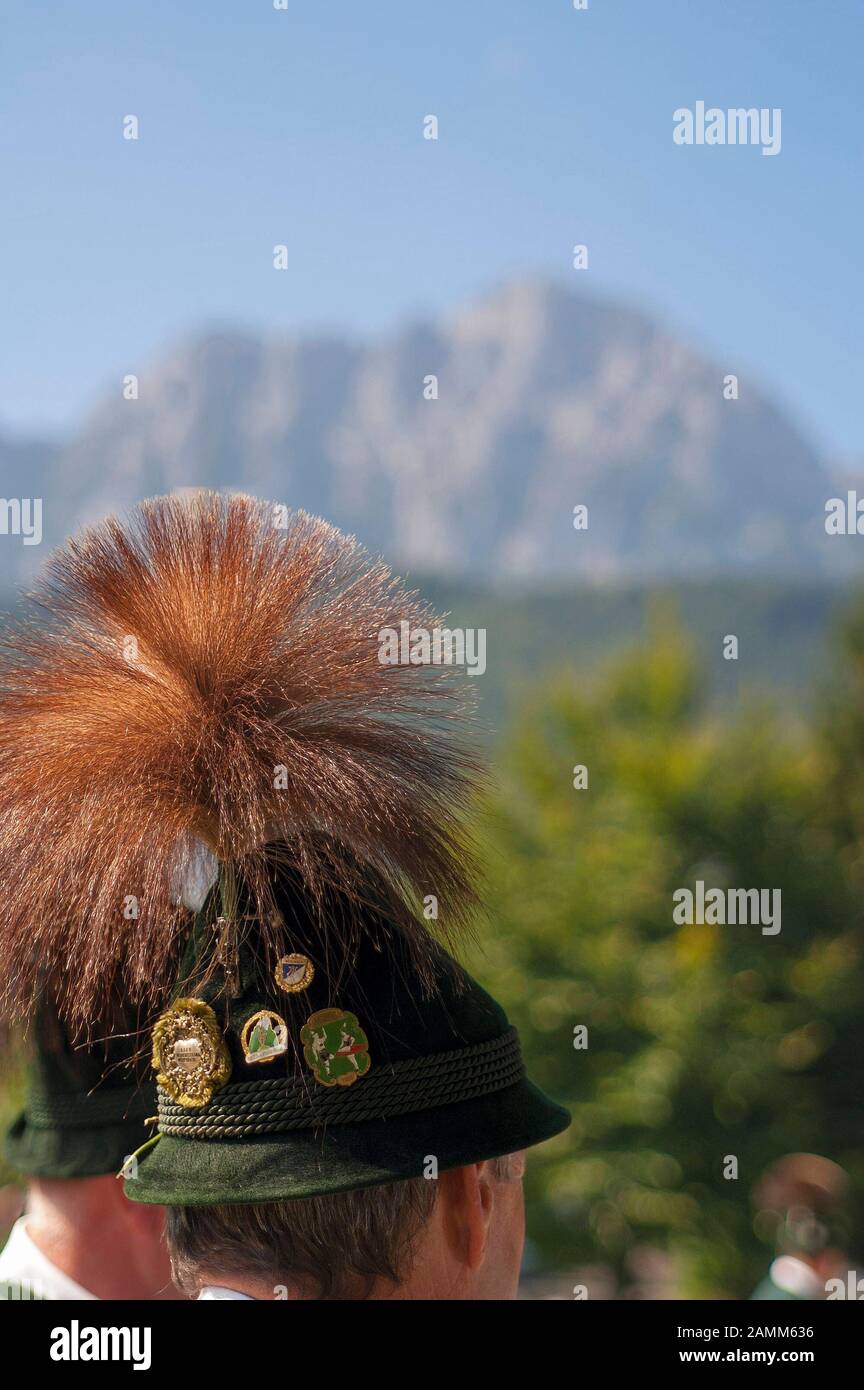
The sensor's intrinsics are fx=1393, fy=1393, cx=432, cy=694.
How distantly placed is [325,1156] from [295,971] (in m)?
0.28

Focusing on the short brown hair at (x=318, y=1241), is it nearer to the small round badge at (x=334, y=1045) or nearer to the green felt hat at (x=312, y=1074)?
the green felt hat at (x=312, y=1074)

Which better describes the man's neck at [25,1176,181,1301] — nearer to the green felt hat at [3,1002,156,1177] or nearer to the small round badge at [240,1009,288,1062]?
the green felt hat at [3,1002,156,1177]

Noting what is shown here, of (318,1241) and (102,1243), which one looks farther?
(102,1243)

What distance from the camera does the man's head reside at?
2133 millimetres

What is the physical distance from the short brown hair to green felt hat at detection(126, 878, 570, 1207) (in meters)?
0.06

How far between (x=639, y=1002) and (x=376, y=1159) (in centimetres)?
2838

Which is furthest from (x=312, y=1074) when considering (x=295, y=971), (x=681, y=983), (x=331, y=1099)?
(x=681, y=983)

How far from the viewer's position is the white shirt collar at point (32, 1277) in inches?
113

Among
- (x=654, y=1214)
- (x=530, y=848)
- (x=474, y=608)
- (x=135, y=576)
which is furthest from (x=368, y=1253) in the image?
(x=474, y=608)

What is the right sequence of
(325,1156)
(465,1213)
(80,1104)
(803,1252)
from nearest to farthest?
(325,1156)
(465,1213)
(80,1104)
(803,1252)

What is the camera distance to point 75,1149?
287 cm

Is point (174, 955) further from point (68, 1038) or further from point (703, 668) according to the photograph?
point (703, 668)

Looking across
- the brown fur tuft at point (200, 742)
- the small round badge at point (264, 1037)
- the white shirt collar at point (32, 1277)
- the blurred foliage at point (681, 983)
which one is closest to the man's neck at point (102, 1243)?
the white shirt collar at point (32, 1277)

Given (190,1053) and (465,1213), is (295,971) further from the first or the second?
(465,1213)
